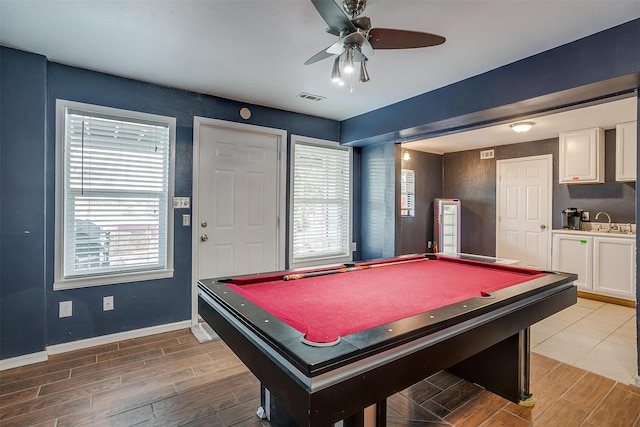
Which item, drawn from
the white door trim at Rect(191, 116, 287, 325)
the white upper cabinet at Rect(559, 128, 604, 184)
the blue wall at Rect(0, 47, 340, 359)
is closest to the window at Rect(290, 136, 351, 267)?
the white door trim at Rect(191, 116, 287, 325)

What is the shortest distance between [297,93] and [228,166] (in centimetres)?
111

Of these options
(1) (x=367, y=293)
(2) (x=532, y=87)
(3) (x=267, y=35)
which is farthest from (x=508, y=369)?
(3) (x=267, y=35)

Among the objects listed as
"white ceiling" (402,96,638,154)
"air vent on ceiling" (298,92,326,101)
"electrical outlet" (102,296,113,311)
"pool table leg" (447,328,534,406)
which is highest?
"air vent on ceiling" (298,92,326,101)

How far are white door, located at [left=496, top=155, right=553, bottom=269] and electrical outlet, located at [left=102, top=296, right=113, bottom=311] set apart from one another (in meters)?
5.78

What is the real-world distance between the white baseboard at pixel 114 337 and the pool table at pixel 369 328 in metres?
1.79

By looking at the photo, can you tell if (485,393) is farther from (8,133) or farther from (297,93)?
(8,133)

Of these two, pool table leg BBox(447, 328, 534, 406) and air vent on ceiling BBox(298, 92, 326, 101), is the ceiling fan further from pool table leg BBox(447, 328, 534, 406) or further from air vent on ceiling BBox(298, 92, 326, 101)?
pool table leg BBox(447, 328, 534, 406)

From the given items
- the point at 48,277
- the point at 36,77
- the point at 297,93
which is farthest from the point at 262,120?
the point at 48,277

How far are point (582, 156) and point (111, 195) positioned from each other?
19.3 feet

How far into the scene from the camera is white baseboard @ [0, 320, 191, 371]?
247cm

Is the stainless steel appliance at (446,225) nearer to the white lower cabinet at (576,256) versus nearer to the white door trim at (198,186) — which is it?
the white lower cabinet at (576,256)

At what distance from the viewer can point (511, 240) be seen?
5.58 meters

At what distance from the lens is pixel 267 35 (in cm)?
223

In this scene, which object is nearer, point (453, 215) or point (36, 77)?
point (36, 77)
